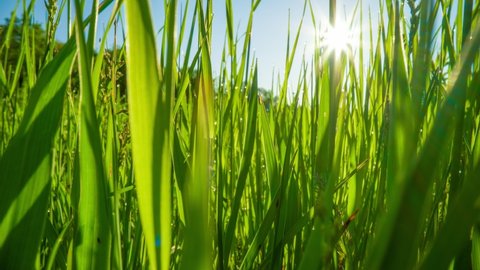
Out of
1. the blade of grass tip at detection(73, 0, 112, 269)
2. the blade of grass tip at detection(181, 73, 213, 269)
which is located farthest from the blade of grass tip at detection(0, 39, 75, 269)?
the blade of grass tip at detection(181, 73, 213, 269)

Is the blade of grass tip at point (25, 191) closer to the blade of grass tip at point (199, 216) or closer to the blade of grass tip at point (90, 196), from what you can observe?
the blade of grass tip at point (90, 196)

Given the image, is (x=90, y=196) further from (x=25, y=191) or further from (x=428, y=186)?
(x=428, y=186)

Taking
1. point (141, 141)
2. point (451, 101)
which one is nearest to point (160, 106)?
point (141, 141)

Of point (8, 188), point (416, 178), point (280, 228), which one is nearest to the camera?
point (416, 178)

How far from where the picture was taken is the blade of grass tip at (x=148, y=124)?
189 millimetres

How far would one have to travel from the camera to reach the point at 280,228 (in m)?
0.60

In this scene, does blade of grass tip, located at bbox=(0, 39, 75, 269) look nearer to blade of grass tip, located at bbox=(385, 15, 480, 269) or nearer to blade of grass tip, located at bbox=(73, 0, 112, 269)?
blade of grass tip, located at bbox=(73, 0, 112, 269)

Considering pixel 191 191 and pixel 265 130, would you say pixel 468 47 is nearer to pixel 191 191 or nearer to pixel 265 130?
pixel 191 191

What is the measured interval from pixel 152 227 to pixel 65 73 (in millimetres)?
170

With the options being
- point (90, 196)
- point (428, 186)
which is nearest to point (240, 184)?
point (90, 196)

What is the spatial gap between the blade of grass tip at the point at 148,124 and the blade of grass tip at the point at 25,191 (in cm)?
13

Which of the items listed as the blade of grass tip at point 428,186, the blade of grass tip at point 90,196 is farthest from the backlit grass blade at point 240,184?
the blade of grass tip at point 428,186

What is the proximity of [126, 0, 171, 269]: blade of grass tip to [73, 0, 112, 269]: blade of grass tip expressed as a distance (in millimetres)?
50

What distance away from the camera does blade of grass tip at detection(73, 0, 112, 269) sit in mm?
255
